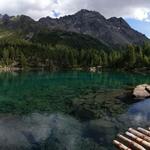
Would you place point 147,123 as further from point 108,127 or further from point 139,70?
point 139,70

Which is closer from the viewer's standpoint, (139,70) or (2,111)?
(2,111)

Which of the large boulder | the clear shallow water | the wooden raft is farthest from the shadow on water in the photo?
the large boulder

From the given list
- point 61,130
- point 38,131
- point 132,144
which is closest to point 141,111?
point 61,130

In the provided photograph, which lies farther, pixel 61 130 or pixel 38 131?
pixel 61 130

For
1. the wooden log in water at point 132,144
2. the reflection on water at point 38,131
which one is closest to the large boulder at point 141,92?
the reflection on water at point 38,131

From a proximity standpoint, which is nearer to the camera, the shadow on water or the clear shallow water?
the shadow on water

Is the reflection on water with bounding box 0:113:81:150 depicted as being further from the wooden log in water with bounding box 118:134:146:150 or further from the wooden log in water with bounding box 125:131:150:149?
the wooden log in water with bounding box 118:134:146:150

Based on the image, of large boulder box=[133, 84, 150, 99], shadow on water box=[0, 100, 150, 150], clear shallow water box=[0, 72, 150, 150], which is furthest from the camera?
large boulder box=[133, 84, 150, 99]

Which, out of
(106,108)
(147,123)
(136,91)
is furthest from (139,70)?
(147,123)

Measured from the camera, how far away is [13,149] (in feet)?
108

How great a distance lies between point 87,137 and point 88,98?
34.8 m

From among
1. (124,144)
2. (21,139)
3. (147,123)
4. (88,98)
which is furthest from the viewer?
(88,98)

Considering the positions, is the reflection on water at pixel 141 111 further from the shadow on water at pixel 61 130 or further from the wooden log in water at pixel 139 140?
the wooden log in water at pixel 139 140

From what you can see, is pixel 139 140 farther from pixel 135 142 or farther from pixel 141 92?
pixel 141 92
